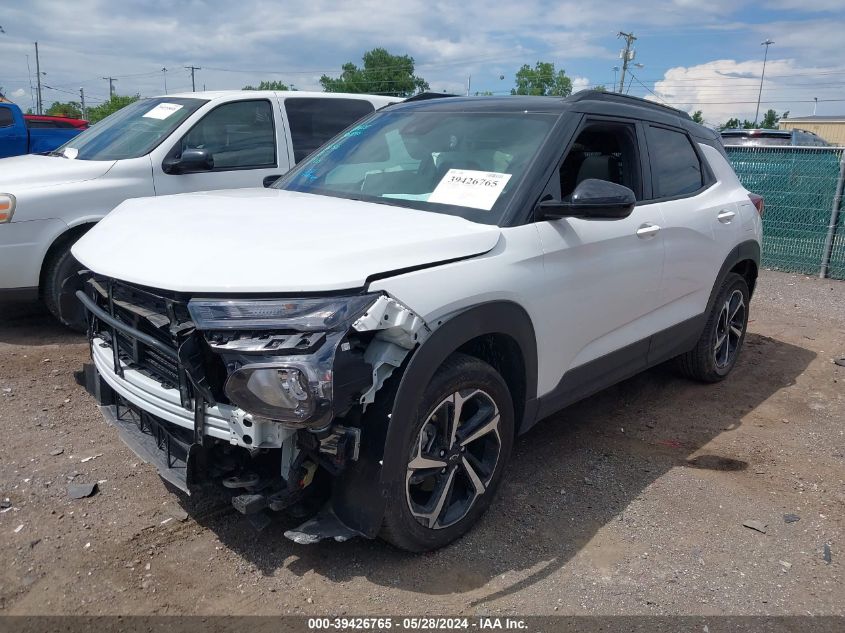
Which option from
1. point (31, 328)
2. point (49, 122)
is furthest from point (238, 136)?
point (49, 122)

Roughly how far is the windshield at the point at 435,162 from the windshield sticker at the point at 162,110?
254cm

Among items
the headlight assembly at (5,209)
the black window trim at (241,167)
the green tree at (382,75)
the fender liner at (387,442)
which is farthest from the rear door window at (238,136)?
the green tree at (382,75)

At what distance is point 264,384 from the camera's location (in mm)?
2334

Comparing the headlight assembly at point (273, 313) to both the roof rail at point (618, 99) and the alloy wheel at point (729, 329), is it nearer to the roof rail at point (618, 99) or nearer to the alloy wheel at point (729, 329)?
the roof rail at point (618, 99)

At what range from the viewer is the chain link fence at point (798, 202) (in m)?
9.18

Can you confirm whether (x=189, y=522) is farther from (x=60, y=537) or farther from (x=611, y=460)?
(x=611, y=460)

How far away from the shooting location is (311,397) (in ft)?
7.53

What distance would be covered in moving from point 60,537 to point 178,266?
1402mm

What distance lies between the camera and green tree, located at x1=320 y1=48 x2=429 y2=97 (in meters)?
79.0

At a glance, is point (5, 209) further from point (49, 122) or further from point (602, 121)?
point (49, 122)

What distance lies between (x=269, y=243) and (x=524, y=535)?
171 centimetres

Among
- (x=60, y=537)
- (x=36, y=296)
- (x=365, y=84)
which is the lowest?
(x=60, y=537)

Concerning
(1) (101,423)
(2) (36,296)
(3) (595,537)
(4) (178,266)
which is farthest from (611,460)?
(2) (36,296)

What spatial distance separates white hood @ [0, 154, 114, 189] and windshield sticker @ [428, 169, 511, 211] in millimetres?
3489
